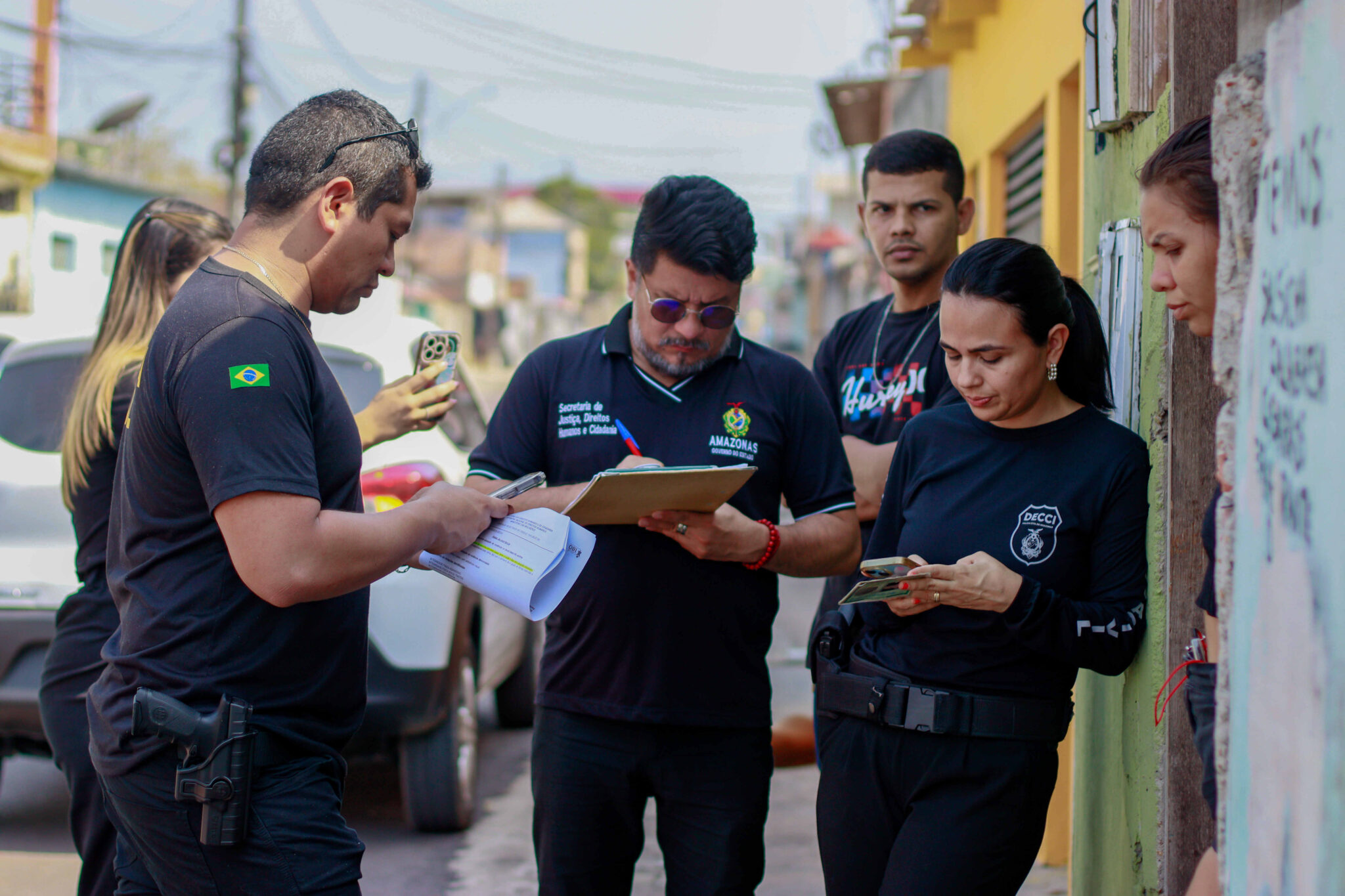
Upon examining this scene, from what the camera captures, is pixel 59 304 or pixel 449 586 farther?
pixel 59 304

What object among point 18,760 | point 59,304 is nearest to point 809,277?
point 59,304

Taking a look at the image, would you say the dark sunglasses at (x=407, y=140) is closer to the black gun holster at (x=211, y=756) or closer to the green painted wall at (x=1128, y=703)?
Answer: the black gun holster at (x=211, y=756)

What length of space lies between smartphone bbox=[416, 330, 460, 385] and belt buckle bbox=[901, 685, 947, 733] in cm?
151

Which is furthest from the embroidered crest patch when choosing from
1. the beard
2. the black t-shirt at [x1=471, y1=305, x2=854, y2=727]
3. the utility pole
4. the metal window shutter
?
the utility pole

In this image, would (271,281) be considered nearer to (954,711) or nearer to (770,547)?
(770,547)

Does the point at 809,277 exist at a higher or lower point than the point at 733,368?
higher

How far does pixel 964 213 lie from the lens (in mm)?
3752

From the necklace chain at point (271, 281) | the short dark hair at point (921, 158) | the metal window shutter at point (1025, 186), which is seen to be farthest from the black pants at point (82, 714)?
the metal window shutter at point (1025, 186)

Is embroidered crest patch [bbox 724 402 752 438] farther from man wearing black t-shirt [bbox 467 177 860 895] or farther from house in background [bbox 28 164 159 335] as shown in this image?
house in background [bbox 28 164 159 335]

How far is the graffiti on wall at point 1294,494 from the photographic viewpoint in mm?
1167

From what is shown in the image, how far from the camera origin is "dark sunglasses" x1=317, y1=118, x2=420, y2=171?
2109mm

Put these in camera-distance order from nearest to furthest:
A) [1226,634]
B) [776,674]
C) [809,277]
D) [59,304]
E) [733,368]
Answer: [1226,634]
[733,368]
[776,674]
[59,304]
[809,277]

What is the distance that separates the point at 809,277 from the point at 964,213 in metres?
39.9

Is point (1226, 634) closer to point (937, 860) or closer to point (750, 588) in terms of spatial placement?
point (937, 860)
